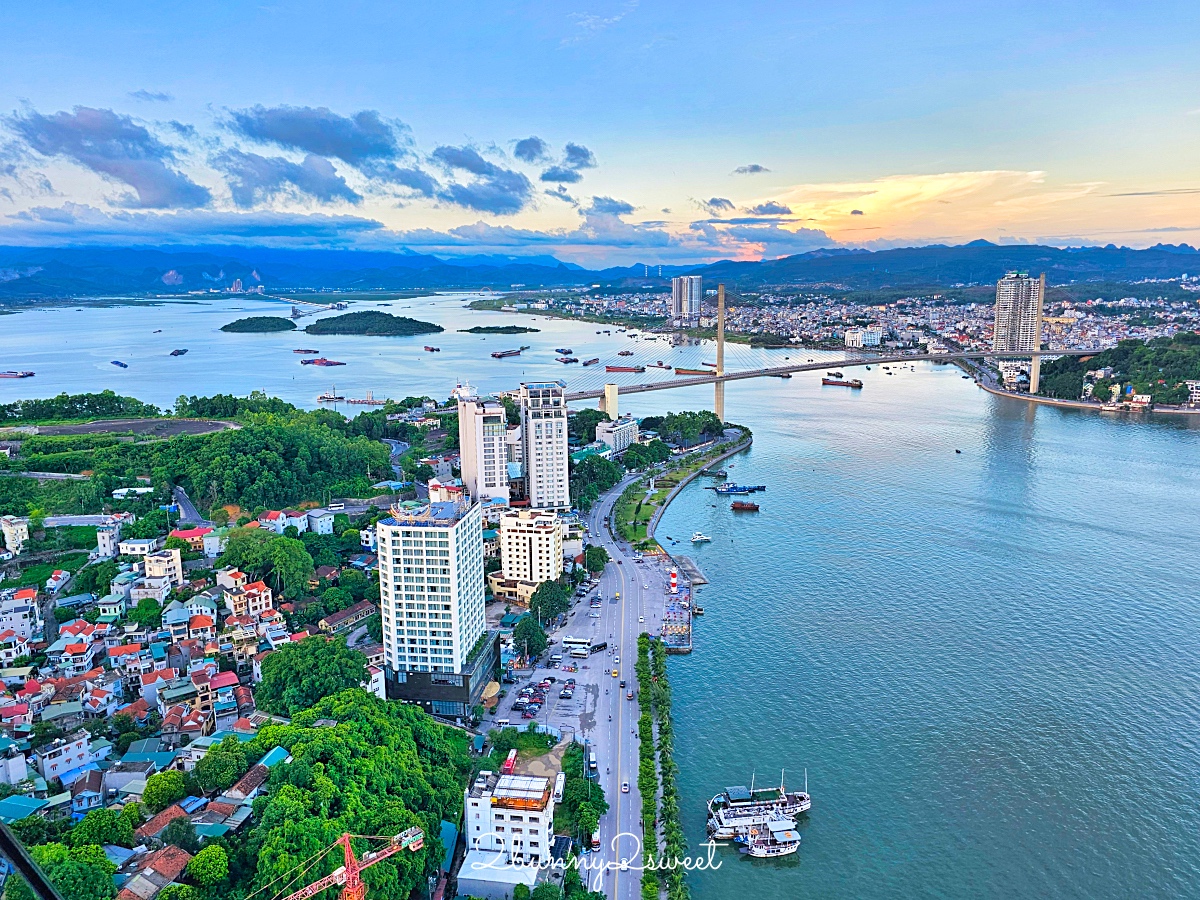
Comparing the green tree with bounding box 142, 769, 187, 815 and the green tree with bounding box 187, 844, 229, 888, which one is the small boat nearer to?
the green tree with bounding box 187, 844, 229, 888

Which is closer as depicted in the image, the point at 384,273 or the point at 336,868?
the point at 336,868

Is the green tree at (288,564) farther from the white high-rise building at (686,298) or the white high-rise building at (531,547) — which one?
the white high-rise building at (686,298)

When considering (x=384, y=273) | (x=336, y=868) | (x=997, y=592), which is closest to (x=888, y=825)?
(x=336, y=868)

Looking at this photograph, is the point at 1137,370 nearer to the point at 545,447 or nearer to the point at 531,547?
the point at 545,447

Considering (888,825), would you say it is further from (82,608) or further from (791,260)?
(791,260)

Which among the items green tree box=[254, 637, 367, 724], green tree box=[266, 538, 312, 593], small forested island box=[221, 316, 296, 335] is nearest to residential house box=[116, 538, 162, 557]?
green tree box=[266, 538, 312, 593]

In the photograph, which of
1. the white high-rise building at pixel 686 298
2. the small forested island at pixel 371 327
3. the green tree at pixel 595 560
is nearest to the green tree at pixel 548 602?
the green tree at pixel 595 560
